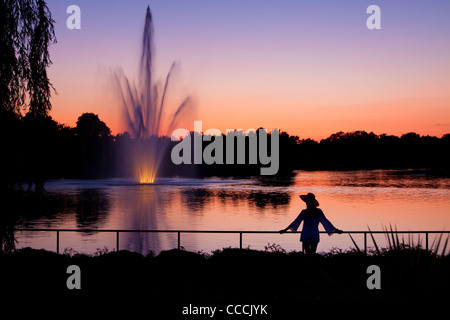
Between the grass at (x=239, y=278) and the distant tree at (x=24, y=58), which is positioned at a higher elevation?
the distant tree at (x=24, y=58)

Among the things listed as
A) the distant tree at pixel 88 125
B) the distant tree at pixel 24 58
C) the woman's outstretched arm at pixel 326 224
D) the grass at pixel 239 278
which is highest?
the distant tree at pixel 88 125

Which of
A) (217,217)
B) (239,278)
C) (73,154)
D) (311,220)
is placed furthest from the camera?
(73,154)

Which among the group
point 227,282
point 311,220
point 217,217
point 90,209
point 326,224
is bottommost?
point 217,217

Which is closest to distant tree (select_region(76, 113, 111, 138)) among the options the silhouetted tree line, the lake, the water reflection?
the silhouetted tree line

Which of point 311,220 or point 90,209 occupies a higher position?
point 311,220

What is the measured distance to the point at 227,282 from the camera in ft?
38.9

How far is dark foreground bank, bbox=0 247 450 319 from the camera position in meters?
7.04

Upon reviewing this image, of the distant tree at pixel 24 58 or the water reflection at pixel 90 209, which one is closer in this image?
the distant tree at pixel 24 58

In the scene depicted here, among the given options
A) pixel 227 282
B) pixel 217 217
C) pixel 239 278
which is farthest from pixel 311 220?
pixel 217 217

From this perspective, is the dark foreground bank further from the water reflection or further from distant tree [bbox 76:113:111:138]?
distant tree [bbox 76:113:111:138]

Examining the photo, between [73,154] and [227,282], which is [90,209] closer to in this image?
[227,282]

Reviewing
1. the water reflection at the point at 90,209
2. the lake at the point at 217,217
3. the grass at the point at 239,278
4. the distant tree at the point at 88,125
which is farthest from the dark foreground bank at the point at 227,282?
the distant tree at the point at 88,125

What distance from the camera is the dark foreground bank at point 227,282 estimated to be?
7043 millimetres

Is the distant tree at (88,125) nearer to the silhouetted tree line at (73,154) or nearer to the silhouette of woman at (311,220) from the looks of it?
the silhouetted tree line at (73,154)
